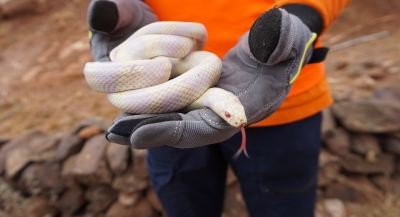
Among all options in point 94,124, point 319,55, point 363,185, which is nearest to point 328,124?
point 363,185

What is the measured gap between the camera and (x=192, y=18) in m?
1.16

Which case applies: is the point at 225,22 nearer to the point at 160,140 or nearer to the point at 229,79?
the point at 229,79

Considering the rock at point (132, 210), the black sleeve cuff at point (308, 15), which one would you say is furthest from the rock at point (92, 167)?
the black sleeve cuff at point (308, 15)

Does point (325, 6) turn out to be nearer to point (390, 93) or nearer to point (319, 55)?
point (319, 55)

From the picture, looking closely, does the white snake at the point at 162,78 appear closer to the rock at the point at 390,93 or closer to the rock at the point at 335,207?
the rock at the point at 335,207

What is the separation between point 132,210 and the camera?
2084mm

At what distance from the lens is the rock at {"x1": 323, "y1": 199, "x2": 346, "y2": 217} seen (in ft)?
6.93

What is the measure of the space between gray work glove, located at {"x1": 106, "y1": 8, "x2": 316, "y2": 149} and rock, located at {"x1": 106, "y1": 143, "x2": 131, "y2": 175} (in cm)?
118

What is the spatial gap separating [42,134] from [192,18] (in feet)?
6.11

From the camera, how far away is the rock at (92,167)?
1961 millimetres

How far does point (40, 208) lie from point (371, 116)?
7.82ft

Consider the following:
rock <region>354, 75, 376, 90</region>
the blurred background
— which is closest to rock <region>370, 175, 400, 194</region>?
the blurred background

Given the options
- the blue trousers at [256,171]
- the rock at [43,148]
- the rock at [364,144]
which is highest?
the blue trousers at [256,171]

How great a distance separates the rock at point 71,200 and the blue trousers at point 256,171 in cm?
94
